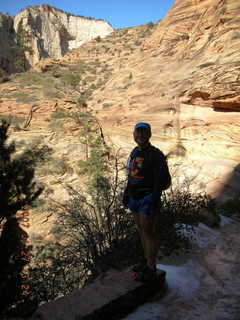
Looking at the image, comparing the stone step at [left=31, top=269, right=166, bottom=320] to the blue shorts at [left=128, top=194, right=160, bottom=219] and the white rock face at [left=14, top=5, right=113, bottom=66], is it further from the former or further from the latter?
the white rock face at [left=14, top=5, right=113, bottom=66]

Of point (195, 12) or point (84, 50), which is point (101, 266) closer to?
point (195, 12)

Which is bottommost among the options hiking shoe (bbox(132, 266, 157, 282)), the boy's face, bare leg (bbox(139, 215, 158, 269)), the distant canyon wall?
hiking shoe (bbox(132, 266, 157, 282))

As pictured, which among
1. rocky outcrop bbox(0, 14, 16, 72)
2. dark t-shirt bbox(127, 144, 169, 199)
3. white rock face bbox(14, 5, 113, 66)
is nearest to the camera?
dark t-shirt bbox(127, 144, 169, 199)

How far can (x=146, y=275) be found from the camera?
88.4 inches

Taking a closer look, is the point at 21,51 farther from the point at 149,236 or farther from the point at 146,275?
the point at 146,275

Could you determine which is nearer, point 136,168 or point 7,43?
point 136,168

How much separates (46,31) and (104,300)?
53.2 metres

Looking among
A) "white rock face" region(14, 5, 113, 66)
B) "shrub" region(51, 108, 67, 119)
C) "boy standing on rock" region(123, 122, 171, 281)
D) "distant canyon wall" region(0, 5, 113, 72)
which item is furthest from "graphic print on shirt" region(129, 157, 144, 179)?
"white rock face" region(14, 5, 113, 66)

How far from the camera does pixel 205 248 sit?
11.5 feet

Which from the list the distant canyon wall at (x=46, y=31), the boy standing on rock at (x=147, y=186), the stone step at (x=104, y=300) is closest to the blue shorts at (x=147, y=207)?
the boy standing on rock at (x=147, y=186)

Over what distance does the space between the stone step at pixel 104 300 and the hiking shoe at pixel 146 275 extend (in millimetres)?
38

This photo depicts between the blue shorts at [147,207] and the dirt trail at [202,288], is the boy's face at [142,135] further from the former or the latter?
the dirt trail at [202,288]

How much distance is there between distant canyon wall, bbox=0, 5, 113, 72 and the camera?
40287mm

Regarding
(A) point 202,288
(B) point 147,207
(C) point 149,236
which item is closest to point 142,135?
(B) point 147,207
